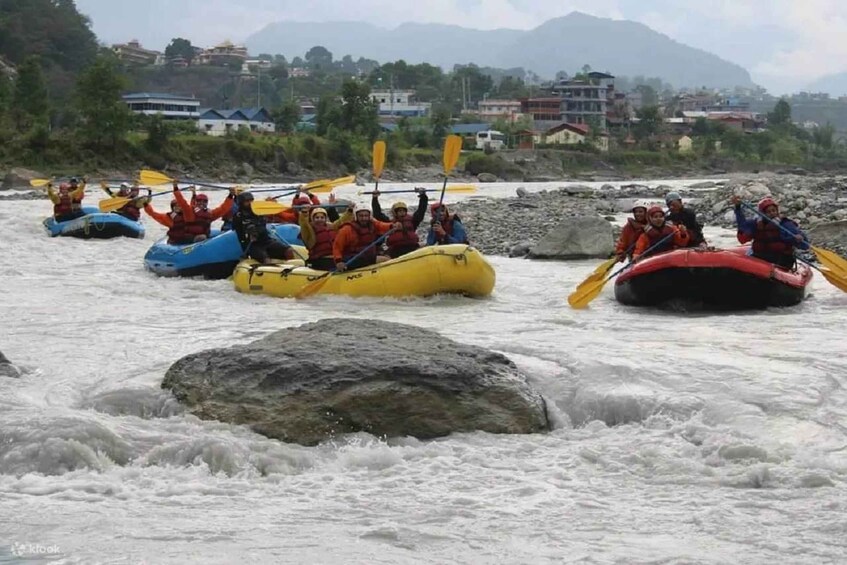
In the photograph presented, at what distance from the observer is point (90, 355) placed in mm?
7977

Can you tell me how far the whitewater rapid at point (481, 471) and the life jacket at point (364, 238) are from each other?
3.09 metres

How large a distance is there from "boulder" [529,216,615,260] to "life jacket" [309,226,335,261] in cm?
529

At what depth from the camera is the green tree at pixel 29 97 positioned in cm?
5069

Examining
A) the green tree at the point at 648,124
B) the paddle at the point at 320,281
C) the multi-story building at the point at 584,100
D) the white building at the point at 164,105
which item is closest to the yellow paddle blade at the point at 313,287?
the paddle at the point at 320,281

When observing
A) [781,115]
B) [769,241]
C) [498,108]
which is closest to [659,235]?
[769,241]

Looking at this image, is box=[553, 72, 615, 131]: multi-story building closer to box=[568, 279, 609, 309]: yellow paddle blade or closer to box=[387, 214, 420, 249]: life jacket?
box=[387, 214, 420, 249]: life jacket

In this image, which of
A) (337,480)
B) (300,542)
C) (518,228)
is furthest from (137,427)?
(518,228)

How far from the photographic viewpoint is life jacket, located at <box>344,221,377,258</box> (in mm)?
11391

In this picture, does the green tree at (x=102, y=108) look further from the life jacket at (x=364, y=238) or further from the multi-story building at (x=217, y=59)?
the multi-story building at (x=217, y=59)

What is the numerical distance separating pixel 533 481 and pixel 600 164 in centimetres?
7342

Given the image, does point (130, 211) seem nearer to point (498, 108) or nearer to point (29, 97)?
point (29, 97)

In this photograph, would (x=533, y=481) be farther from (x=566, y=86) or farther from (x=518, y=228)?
(x=566, y=86)

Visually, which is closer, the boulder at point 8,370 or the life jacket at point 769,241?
the boulder at point 8,370

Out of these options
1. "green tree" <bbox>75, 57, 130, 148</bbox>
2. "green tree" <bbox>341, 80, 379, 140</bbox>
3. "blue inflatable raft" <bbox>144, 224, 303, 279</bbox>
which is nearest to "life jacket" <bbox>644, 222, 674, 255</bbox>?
"blue inflatable raft" <bbox>144, 224, 303, 279</bbox>
